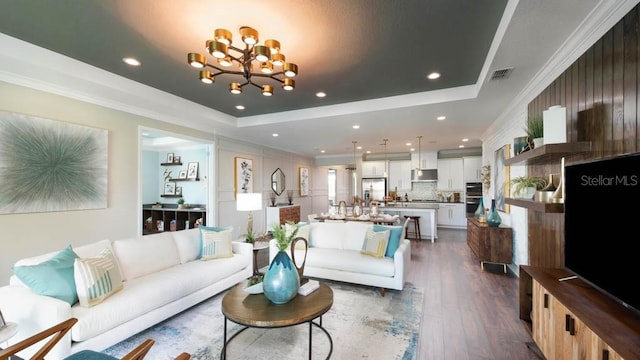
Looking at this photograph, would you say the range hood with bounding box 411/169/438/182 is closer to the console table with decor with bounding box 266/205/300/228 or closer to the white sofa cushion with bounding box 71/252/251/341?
→ the console table with decor with bounding box 266/205/300/228

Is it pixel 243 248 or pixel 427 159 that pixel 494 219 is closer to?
pixel 243 248

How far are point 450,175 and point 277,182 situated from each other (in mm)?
5570

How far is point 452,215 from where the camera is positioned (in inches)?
332

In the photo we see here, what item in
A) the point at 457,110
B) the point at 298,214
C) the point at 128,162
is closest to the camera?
the point at 128,162

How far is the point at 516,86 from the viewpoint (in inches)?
126

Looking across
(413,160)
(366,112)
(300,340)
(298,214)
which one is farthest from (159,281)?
(413,160)

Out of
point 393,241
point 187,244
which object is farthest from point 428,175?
point 187,244

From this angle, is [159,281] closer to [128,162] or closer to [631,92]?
[128,162]

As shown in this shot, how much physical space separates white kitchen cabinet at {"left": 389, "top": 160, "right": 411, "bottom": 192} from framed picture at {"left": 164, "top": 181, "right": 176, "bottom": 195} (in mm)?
6911

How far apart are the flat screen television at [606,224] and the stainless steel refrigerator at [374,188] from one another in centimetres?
746

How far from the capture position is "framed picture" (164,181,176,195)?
7324 millimetres

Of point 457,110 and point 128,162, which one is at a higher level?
point 457,110

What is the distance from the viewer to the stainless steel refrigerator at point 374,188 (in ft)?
30.9

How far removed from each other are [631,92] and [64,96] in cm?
525
